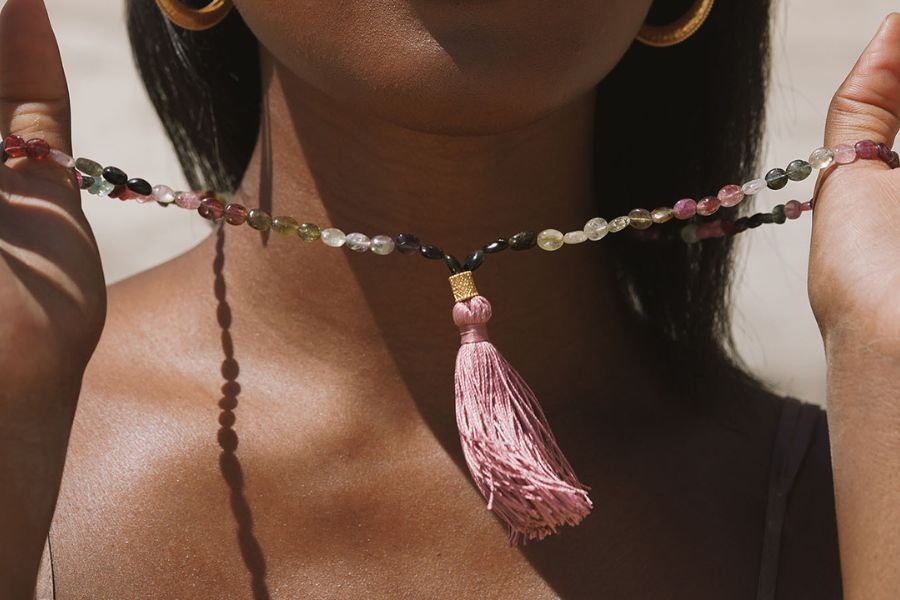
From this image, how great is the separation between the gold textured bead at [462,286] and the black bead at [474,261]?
54 mm

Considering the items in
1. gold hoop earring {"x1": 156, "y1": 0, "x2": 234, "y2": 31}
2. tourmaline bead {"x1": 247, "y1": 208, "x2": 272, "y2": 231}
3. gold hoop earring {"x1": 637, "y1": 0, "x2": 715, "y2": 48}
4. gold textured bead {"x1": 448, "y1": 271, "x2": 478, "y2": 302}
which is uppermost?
gold hoop earring {"x1": 156, "y1": 0, "x2": 234, "y2": 31}

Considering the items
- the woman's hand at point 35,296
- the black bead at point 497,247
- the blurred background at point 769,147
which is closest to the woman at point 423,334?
the woman's hand at point 35,296

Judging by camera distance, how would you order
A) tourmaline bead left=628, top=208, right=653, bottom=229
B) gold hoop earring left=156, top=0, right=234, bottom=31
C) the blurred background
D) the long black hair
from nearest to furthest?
tourmaline bead left=628, top=208, right=653, bottom=229 < gold hoop earring left=156, top=0, right=234, bottom=31 < the long black hair < the blurred background

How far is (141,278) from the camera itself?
243 centimetres

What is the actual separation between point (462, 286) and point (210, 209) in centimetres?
39

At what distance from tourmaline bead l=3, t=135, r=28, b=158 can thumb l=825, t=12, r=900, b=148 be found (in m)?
1.01

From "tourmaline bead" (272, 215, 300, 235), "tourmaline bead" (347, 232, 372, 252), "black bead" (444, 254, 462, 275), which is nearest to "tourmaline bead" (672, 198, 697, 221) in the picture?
"black bead" (444, 254, 462, 275)

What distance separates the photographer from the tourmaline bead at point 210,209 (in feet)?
7.06

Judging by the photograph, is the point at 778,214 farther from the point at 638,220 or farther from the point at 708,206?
the point at 638,220

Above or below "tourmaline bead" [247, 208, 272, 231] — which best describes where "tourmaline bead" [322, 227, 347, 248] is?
below

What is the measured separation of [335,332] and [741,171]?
76cm

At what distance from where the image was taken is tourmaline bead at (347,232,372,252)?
7.02 feet

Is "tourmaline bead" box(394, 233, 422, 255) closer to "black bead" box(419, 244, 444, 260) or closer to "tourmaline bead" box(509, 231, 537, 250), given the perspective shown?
"black bead" box(419, 244, 444, 260)

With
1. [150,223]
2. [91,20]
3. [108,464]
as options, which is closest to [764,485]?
[108,464]
